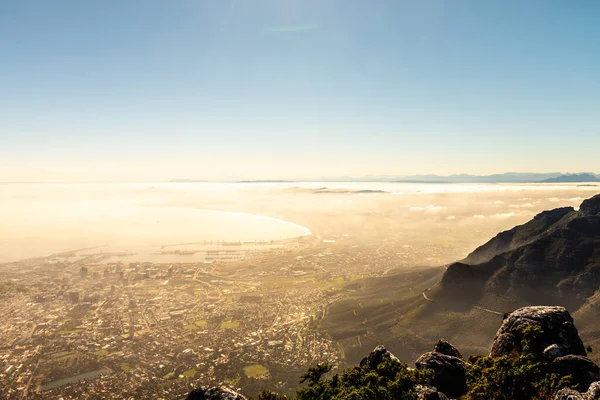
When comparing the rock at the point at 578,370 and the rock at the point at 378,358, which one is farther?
the rock at the point at 378,358

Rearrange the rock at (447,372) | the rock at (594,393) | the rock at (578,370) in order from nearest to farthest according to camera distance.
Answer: the rock at (594,393), the rock at (578,370), the rock at (447,372)

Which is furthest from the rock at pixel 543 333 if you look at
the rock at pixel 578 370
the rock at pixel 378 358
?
the rock at pixel 378 358

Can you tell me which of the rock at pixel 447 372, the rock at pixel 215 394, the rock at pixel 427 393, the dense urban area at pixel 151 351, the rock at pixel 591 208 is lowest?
the dense urban area at pixel 151 351

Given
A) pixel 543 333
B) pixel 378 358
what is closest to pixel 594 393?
pixel 543 333

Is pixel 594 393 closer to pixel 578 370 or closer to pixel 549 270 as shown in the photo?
pixel 578 370

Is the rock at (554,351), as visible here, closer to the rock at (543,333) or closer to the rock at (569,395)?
the rock at (543,333)

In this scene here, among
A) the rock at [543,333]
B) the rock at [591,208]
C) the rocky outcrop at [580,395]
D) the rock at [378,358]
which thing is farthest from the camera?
the rock at [591,208]
